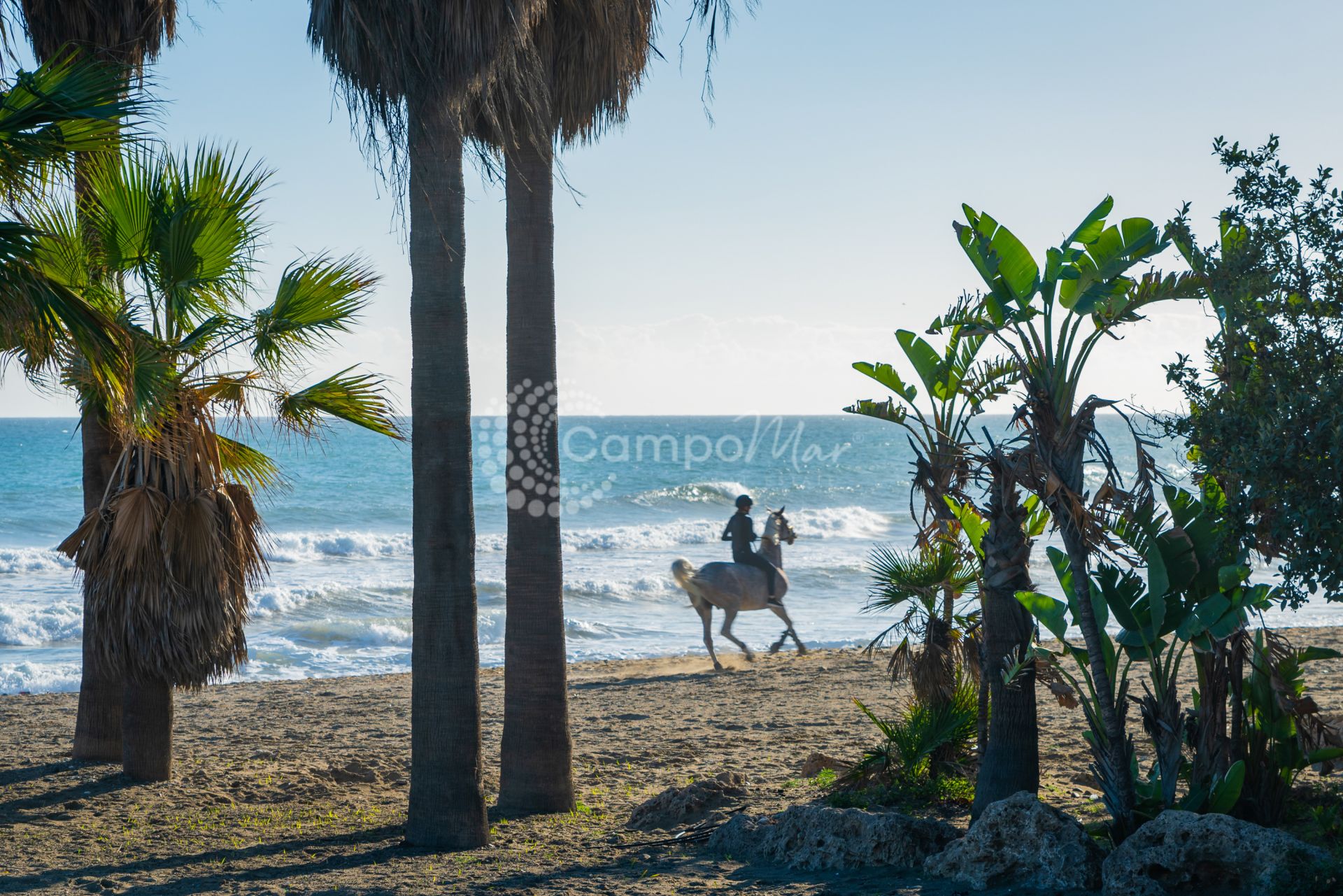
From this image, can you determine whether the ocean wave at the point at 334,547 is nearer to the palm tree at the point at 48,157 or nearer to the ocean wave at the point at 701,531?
the ocean wave at the point at 701,531

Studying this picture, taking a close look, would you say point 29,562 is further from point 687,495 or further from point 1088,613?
point 1088,613

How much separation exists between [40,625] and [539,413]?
1522 cm

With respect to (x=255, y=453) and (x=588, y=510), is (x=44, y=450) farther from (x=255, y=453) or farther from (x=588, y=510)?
(x=255, y=453)

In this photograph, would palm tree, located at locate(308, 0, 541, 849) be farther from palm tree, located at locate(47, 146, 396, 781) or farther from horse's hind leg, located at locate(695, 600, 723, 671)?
horse's hind leg, located at locate(695, 600, 723, 671)

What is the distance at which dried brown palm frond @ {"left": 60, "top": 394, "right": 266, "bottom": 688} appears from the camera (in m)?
7.85

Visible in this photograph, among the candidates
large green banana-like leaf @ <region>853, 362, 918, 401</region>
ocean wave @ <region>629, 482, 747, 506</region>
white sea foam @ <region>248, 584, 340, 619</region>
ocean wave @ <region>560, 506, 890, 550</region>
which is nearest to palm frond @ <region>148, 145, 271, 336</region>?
large green banana-like leaf @ <region>853, 362, 918, 401</region>

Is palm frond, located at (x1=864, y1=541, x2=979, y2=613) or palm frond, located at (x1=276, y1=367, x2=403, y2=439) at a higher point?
palm frond, located at (x1=276, y1=367, x2=403, y2=439)

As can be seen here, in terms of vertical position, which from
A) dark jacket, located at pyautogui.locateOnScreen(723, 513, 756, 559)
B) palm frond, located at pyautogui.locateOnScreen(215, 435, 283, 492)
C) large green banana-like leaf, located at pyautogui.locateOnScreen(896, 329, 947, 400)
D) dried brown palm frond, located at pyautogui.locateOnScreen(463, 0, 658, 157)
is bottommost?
dark jacket, located at pyautogui.locateOnScreen(723, 513, 756, 559)

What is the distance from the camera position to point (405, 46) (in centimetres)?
622

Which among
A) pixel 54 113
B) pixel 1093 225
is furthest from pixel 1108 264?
pixel 54 113

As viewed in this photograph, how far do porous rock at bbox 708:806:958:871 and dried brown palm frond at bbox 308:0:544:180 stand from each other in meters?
4.64

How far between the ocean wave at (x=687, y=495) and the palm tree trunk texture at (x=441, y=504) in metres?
43.3

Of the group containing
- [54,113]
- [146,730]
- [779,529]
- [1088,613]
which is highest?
[54,113]

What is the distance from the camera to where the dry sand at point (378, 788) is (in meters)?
6.12
